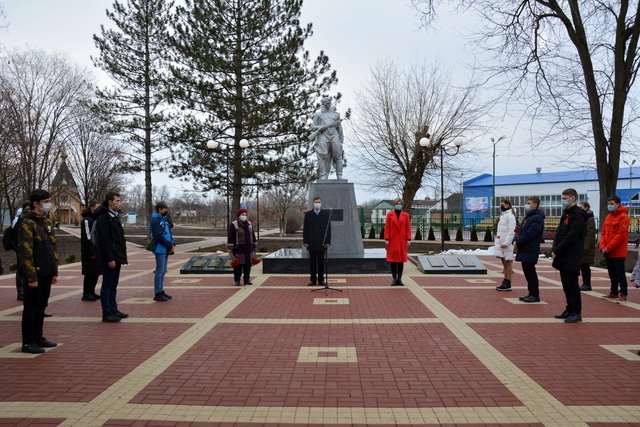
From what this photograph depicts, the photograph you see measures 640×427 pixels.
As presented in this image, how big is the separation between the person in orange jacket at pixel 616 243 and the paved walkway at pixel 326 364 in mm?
481

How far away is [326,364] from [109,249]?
3.63 metres

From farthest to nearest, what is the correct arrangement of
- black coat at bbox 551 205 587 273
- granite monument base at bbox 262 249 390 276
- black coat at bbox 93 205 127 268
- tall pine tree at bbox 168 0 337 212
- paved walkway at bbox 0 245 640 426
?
tall pine tree at bbox 168 0 337 212 < granite monument base at bbox 262 249 390 276 < black coat at bbox 551 205 587 273 < black coat at bbox 93 205 127 268 < paved walkway at bbox 0 245 640 426

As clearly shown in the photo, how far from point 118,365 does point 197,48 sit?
62.7 ft

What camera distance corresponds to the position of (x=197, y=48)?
21.5m

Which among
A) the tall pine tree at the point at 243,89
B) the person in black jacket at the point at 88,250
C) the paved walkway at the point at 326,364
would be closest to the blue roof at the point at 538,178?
the tall pine tree at the point at 243,89

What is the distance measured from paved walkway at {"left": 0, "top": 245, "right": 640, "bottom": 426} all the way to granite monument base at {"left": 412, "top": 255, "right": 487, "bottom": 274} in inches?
148

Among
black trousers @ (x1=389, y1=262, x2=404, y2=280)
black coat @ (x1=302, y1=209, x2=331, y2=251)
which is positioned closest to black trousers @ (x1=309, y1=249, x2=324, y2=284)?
black coat @ (x1=302, y1=209, x2=331, y2=251)

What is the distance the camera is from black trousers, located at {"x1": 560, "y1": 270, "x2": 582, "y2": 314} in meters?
6.88

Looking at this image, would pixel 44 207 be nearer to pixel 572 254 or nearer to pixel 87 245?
pixel 87 245

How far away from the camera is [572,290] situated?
6953 millimetres

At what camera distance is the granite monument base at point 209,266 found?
12.4 metres

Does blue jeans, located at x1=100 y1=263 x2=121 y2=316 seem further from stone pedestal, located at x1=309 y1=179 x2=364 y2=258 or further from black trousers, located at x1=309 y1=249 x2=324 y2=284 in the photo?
stone pedestal, located at x1=309 y1=179 x2=364 y2=258

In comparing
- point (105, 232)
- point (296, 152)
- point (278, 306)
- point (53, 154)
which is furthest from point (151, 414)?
point (53, 154)

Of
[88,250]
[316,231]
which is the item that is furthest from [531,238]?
[88,250]
